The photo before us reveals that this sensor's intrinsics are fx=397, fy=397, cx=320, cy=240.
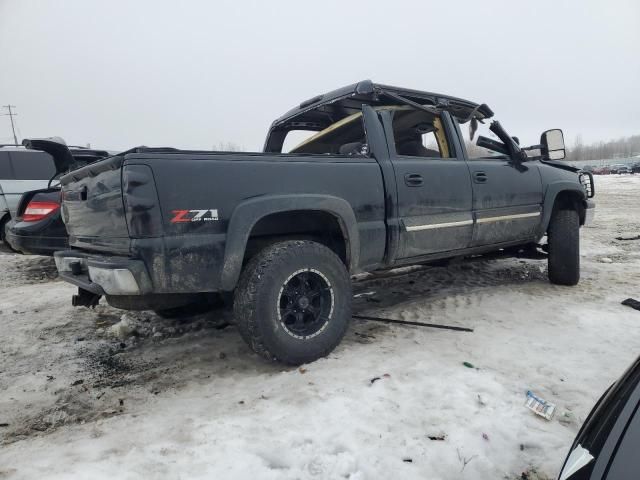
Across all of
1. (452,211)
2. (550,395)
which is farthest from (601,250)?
(550,395)

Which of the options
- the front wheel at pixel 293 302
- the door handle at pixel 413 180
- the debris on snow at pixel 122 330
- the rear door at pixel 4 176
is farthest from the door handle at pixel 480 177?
the rear door at pixel 4 176

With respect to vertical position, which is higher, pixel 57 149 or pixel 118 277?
pixel 57 149

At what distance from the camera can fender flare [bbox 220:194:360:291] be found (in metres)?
2.39

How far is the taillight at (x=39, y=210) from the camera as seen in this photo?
4801mm

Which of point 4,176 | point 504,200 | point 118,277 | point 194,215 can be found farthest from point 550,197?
point 4,176

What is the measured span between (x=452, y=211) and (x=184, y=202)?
2254 millimetres

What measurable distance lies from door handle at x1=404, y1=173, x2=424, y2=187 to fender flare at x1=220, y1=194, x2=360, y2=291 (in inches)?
25.9

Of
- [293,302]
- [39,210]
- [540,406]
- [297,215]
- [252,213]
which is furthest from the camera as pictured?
[39,210]

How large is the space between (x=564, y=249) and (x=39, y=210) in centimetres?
612

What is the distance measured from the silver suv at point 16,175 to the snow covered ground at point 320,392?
3.58 metres

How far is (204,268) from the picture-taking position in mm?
2348

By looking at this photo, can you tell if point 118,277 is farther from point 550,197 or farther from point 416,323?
point 550,197

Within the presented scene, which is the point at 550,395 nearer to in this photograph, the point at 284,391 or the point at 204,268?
the point at 284,391

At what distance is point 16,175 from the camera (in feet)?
22.4
